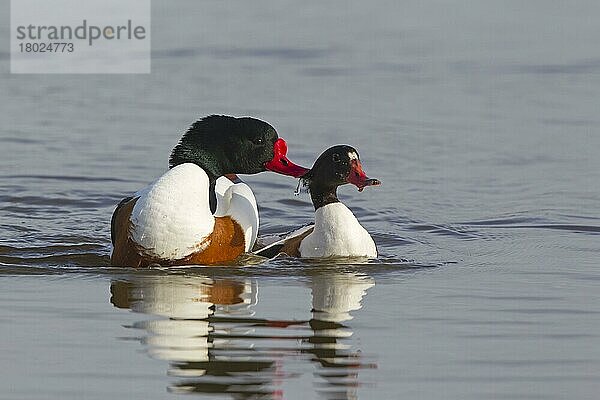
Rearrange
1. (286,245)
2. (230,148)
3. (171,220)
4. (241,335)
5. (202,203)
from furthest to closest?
(286,245), (230,148), (202,203), (171,220), (241,335)

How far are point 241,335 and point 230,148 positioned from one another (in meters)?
2.88

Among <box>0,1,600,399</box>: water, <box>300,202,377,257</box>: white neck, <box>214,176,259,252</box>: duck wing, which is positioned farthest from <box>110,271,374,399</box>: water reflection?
<box>214,176,259,252</box>: duck wing

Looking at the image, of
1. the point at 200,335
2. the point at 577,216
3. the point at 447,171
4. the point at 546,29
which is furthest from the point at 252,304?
the point at 546,29

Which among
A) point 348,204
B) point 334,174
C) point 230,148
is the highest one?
point 230,148

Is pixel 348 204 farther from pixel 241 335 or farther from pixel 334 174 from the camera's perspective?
pixel 241 335

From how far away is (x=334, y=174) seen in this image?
35.5ft

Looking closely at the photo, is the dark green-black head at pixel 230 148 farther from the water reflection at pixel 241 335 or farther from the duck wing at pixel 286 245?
the water reflection at pixel 241 335

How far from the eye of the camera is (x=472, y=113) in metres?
16.0

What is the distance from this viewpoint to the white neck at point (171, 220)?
9.87m

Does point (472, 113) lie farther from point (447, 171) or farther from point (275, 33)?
point (275, 33)

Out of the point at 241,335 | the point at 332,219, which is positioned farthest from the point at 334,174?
the point at 241,335

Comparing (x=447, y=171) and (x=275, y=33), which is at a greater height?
Result: (x=275, y=33)

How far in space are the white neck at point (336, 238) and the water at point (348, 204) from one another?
0.71ft

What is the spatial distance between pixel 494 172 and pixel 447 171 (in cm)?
45
